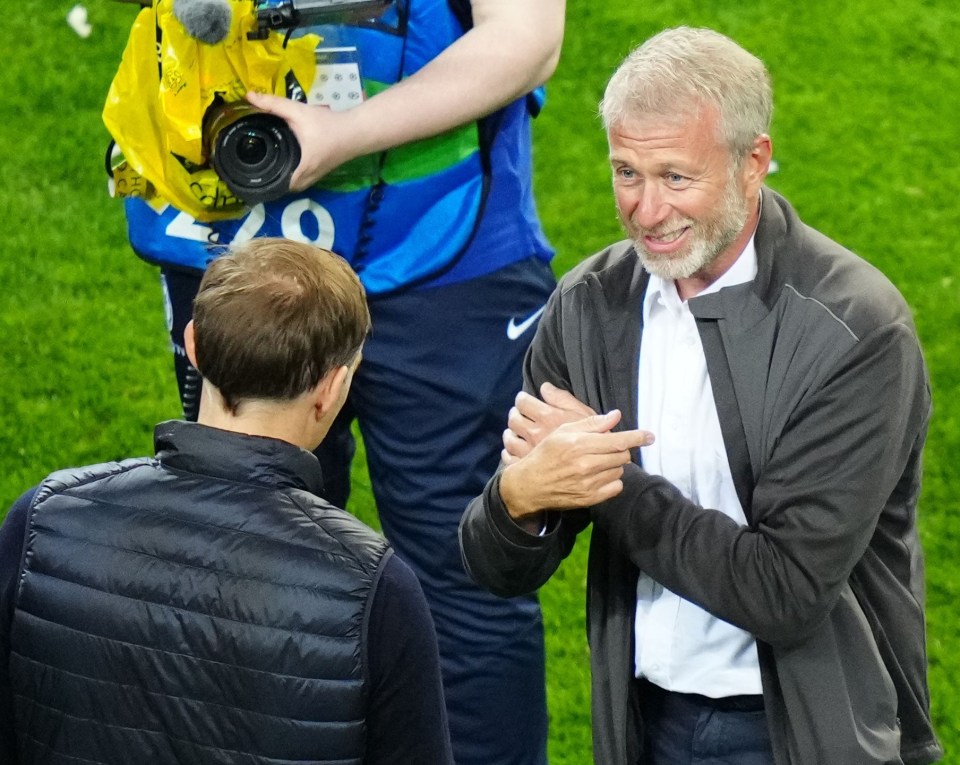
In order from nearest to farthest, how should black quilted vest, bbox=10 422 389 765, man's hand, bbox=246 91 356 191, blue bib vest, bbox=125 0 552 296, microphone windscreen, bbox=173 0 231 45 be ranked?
black quilted vest, bbox=10 422 389 765
microphone windscreen, bbox=173 0 231 45
man's hand, bbox=246 91 356 191
blue bib vest, bbox=125 0 552 296

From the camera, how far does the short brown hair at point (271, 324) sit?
85.4 inches

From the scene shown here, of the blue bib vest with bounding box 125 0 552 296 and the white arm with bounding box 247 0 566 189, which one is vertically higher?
the white arm with bounding box 247 0 566 189

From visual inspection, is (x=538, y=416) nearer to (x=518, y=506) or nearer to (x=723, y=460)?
(x=518, y=506)

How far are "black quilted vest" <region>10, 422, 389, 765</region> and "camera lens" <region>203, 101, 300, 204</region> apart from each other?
88 cm

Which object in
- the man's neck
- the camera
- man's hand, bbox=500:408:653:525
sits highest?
the camera

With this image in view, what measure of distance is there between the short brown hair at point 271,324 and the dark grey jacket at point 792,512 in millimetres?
468

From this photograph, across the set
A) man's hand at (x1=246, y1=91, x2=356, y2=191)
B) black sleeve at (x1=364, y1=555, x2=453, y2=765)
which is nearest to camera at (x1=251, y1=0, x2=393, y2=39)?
man's hand at (x1=246, y1=91, x2=356, y2=191)

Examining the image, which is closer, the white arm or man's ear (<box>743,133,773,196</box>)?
man's ear (<box>743,133,773,196</box>)

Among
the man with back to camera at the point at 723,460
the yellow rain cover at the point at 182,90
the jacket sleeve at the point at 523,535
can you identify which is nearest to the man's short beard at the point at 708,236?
the man with back to camera at the point at 723,460

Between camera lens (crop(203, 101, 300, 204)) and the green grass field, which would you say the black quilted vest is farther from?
the green grass field

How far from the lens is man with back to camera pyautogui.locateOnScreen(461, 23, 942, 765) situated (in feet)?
7.82

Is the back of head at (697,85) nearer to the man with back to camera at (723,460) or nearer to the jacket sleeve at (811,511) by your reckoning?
the man with back to camera at (723,460)

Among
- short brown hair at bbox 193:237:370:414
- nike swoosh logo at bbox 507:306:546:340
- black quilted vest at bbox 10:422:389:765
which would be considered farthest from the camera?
nike swoosh logo at bbox 507:306:546:340

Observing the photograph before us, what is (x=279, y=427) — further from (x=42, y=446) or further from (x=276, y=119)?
(x=42, y=446)
